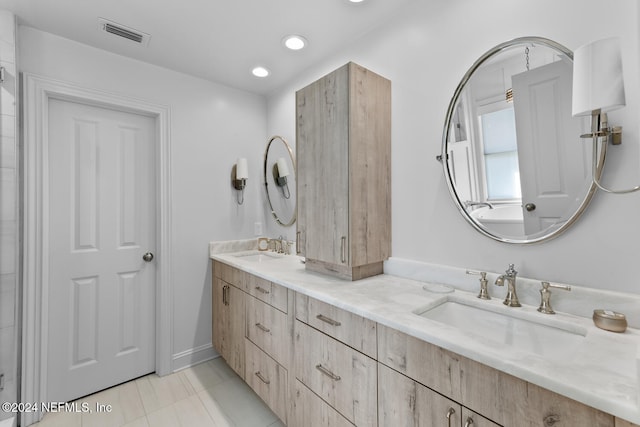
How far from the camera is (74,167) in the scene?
6.84ft

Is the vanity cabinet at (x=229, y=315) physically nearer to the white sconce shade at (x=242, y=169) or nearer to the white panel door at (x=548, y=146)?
the white sconce shade at (x=242, y=169)

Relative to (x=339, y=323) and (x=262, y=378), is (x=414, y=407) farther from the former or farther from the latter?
(x=262, y=378)

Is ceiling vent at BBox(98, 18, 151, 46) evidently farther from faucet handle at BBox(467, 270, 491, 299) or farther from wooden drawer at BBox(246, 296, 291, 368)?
faucet handle at BBox(467, 270, 491, 299)

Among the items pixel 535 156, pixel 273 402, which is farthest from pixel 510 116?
pixel 273 402

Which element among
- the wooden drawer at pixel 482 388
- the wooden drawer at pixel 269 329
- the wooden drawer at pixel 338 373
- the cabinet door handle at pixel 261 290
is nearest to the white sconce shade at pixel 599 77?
the wooden drawer at pixel 482 388

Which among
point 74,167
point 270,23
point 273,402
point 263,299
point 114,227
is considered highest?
point 270,23

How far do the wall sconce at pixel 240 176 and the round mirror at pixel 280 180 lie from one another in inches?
9.2

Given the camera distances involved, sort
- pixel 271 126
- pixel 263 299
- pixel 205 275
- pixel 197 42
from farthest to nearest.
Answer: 1. pixel 271 126
2. pixel 205 275
3. pixel 197 42
4. pixel 263 299

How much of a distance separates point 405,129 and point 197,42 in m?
1.57

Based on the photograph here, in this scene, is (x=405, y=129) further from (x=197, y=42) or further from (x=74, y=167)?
(x=74, y=167)

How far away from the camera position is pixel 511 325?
1130 mm

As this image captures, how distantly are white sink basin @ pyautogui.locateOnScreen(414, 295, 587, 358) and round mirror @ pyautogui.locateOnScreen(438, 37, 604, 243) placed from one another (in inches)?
12.4

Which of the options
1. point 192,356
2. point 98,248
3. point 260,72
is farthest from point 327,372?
point 260,72

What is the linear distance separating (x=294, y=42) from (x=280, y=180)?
1.12 meters
